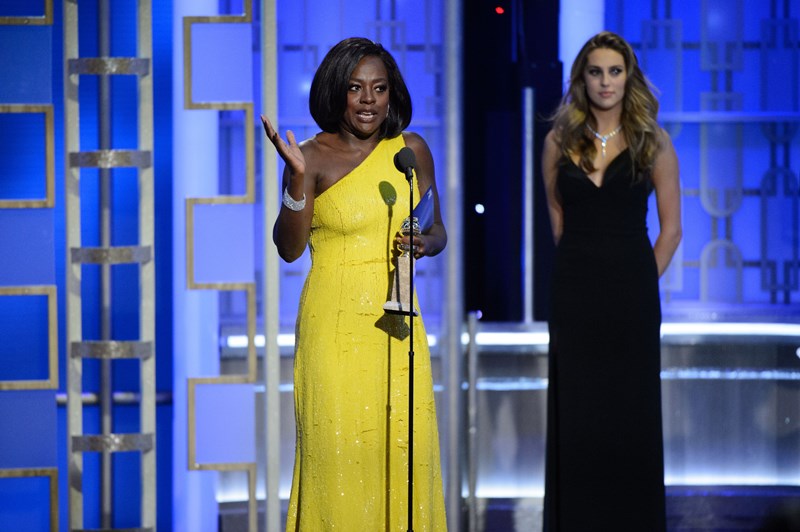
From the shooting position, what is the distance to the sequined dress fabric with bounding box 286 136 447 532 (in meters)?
2.82

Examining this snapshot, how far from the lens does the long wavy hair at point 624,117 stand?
11.0ft

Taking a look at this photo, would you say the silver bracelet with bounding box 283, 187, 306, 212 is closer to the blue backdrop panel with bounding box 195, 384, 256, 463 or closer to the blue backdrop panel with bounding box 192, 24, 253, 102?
the blue backdrop panel with bounding box 192, 24, 253, 102

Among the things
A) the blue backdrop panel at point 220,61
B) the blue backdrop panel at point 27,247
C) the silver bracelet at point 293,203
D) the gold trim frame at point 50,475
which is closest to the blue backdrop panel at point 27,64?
the blue backdrop panel at point 27,247

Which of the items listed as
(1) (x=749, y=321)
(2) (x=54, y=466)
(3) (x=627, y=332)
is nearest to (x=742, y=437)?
(1) (x=749, y=321)

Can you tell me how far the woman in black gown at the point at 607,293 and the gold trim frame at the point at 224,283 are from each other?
1.42 meters

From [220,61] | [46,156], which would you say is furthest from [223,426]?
[220,61]

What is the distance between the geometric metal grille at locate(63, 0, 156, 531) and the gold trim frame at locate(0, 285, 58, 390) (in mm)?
58

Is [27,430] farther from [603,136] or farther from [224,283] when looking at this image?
[603,136]

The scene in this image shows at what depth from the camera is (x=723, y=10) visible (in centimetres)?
473

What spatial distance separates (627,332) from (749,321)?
62.4 inches

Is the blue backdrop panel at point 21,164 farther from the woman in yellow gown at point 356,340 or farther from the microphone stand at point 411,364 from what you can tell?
the microphone stand at point 411,364

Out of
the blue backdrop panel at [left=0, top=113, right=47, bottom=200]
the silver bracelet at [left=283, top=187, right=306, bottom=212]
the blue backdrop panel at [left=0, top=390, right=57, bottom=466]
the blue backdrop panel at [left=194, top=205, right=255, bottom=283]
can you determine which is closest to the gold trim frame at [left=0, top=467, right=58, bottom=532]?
the blue backdrop panel at [left=0, top=390, right=57, bottom=466]

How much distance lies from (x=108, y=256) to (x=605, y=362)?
6.79ft

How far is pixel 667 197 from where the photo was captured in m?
3.42
